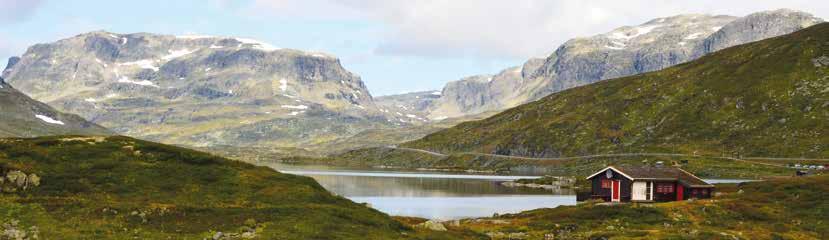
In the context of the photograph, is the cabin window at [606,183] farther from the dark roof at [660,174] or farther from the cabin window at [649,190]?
the cabin window at [649,190]

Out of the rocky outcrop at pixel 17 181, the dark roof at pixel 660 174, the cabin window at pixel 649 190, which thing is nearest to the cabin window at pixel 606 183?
the dark roof at pixel 660 174

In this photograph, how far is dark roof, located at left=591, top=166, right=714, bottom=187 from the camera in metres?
114

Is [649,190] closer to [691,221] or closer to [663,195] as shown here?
[663,195]

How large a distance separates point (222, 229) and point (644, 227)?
139 feet

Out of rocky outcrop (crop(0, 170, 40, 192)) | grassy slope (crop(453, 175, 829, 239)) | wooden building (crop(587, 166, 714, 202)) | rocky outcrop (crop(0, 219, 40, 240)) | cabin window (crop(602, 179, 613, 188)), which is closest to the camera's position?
rocky outcrop (crop(0, 219, 40, 240))

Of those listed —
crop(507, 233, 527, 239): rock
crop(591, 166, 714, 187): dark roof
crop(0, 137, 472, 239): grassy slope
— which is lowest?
crop(507, 233, 527, 239): rock

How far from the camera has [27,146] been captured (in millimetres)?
72188

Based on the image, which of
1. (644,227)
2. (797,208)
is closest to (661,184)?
(797,208)

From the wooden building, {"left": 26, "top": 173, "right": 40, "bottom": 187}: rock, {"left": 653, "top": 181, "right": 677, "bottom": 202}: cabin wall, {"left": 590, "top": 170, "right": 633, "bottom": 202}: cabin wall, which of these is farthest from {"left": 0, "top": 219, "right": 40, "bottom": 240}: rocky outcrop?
{"left": 653, "top": 181, "right": 677, "bottom": 202}: cabin wall

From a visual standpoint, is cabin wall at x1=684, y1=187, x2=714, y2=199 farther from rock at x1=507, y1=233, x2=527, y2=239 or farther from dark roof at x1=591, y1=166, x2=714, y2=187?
rock at x1=507, y1=233, x2=527, y2=239

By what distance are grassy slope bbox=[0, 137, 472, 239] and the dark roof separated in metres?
55.8

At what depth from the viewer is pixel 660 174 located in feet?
377

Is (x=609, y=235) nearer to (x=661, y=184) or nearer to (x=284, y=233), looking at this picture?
(x=284, y=233)

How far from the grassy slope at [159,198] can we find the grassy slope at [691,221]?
1730 centimetres
